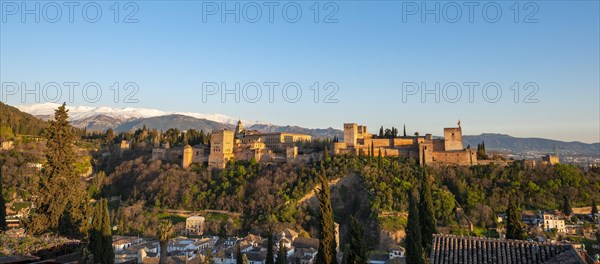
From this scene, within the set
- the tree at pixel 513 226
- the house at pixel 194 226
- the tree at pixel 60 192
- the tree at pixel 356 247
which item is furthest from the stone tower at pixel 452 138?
the tree at pixel 60 192

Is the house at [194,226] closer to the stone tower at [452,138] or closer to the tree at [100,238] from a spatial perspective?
the tree at [100,238]

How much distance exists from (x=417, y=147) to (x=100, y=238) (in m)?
39.7

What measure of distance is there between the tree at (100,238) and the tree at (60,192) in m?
0.47

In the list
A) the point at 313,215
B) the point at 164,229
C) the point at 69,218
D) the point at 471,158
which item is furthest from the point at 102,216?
the point at 471,158

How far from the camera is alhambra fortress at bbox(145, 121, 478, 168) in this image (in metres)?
51.6

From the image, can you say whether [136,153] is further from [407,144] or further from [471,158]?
[471,158]

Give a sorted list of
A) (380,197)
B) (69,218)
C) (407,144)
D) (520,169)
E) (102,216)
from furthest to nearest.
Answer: (407,144), (520,169), (380,197), (102,216), (69,218)

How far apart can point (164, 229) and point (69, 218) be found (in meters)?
4.35

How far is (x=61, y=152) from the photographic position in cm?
2111

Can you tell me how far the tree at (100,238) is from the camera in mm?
20906

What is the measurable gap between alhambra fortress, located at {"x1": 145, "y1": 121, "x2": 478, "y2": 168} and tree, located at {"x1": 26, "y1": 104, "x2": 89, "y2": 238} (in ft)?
114

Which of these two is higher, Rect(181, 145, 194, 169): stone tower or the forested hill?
the forested hill

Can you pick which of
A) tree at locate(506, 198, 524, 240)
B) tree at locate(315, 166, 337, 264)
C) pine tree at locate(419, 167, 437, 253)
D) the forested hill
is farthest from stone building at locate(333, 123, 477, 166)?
the forested hill

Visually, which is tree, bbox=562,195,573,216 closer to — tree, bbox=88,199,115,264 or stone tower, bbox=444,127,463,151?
stone tower, bbox=444,127,463,151
